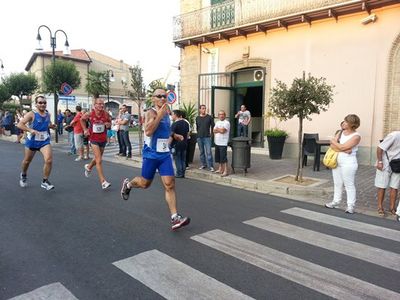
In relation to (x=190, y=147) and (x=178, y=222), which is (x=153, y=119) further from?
(x=190, y=147)

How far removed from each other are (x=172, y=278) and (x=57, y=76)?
22641mm

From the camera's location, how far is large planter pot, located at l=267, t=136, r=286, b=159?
12195 mm

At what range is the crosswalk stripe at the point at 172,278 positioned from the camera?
315cm

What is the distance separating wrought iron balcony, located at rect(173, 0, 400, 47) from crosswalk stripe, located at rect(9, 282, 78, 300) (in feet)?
36.3

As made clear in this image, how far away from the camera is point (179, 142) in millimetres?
9195

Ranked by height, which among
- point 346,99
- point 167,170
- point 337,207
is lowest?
point 337,207

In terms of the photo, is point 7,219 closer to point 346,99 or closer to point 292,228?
point 292,228

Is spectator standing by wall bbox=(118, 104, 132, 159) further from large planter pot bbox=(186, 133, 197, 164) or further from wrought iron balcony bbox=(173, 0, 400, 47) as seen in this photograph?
wrought iron balcony bbox=(173, 0, 400, 47)

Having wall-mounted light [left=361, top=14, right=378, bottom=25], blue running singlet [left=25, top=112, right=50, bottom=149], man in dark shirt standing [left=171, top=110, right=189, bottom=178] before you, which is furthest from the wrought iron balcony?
blue running singlet [left=25, top=112, right=50, bottom=149]

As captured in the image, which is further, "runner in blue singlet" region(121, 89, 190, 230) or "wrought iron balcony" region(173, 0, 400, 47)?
"wrought iron balcony" region(173, 0, 400, 47)

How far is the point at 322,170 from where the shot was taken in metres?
10.0

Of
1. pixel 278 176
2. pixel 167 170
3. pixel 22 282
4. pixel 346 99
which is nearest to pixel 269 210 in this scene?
pixel 167 170

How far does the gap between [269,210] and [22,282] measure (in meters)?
4.07

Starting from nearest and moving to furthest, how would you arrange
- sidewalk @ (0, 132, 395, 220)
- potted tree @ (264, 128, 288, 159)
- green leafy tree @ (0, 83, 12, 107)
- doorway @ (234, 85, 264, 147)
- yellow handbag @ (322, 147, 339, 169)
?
yellow handbag @ (322, 147, 339, 169), sidewalk @ (0, 132, 395, 220), potted tree @ (264, 128, 288, 159), doorway @ (234, 85, 264, 147), green leafy tree @ (0, 83, 12, 107)
